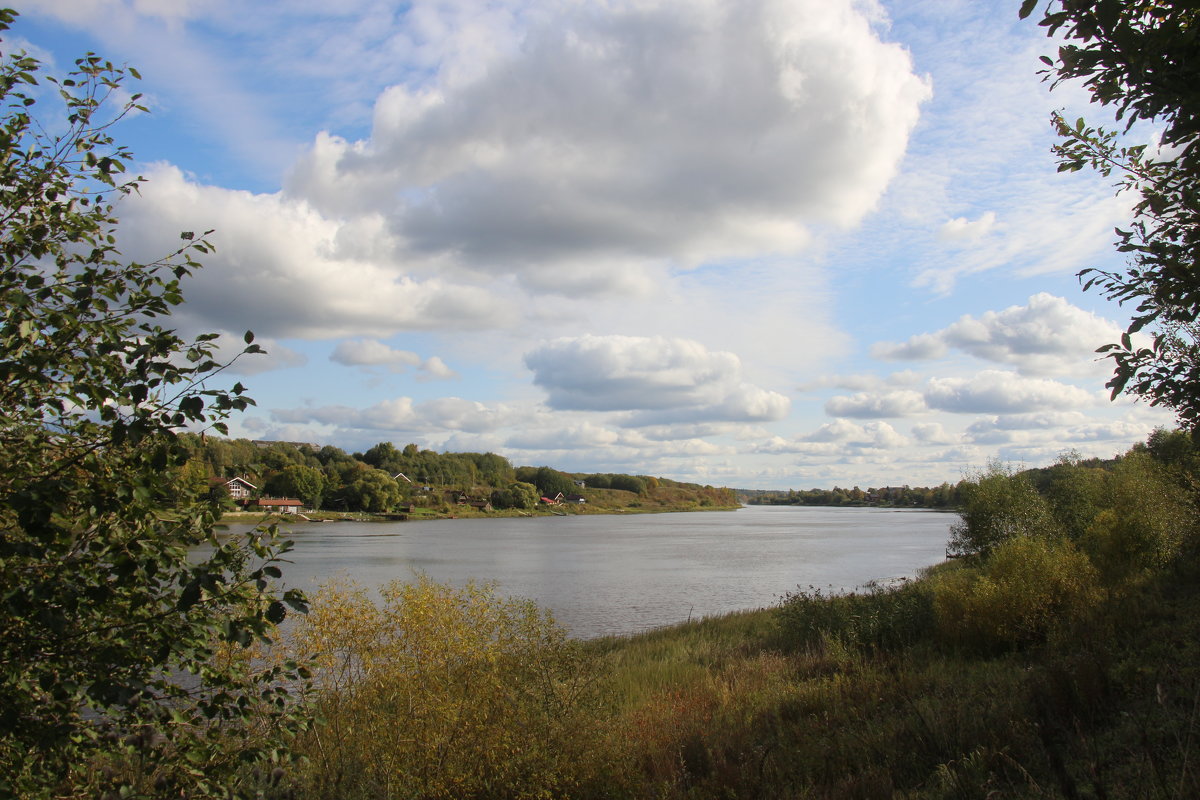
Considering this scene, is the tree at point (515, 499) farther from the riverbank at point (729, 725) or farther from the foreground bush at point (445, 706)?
the foreground bush at point (445, 706)

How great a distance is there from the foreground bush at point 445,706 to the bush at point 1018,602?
1126cm

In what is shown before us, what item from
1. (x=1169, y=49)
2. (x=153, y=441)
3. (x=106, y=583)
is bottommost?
(x=106, y=583)

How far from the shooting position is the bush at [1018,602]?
629 inches

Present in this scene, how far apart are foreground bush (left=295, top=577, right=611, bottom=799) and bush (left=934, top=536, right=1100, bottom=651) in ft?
36.9

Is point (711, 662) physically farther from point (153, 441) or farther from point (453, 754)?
point (153, 441)

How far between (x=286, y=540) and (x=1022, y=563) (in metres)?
18.7

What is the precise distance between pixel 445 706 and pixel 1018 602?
1391 centimetres

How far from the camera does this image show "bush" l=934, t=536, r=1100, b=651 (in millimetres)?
15977

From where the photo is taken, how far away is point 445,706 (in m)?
8.11

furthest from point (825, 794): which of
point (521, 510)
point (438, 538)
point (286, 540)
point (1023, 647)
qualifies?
point (521, 510)

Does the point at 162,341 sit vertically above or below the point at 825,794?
above

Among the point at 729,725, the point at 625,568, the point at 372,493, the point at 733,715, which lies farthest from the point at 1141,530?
the point at 372,493

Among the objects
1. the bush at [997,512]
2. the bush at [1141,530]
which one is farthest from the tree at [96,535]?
the bush at [997,512]

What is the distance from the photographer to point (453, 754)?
27.0ft
